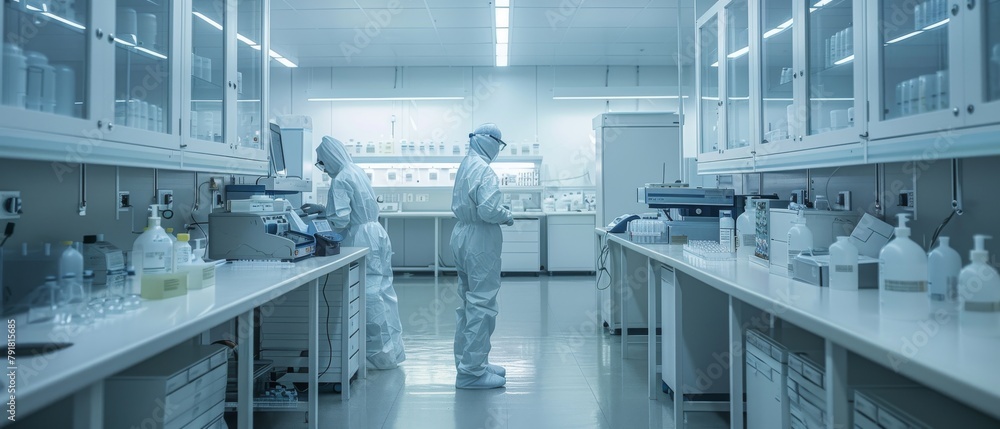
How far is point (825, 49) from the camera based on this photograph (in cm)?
249

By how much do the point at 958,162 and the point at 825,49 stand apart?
808 mm

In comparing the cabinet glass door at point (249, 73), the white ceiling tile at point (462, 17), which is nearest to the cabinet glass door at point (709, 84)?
the white ceiling tile at point (462, 17)

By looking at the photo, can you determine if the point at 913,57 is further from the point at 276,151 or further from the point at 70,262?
the point at 276,151

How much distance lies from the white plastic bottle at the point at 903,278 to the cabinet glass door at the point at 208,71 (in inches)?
98.9

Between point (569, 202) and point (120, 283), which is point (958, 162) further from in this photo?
point (569, 202)

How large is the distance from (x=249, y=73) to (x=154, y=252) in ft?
5.15

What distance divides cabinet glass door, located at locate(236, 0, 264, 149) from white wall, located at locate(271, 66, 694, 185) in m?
5.07

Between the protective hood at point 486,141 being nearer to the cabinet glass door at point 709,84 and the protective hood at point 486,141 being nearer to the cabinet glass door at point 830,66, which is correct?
the cabinet glass door at point 709,84

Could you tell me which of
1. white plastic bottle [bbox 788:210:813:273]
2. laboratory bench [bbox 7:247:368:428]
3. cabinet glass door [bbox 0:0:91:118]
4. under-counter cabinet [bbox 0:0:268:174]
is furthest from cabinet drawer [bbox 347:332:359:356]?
white plastic bottle [bbox 788:210:813:273]

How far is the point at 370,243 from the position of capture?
381 cm

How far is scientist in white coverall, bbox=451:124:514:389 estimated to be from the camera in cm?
325

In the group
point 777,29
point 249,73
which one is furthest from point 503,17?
point 777,29

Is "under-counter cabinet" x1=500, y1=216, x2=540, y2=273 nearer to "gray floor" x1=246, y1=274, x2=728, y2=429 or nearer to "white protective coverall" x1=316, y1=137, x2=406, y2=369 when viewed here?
"gray floor" x1=246, y1=274, x2=728, y2=429

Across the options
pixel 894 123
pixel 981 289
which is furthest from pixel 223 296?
pixel 894 123
